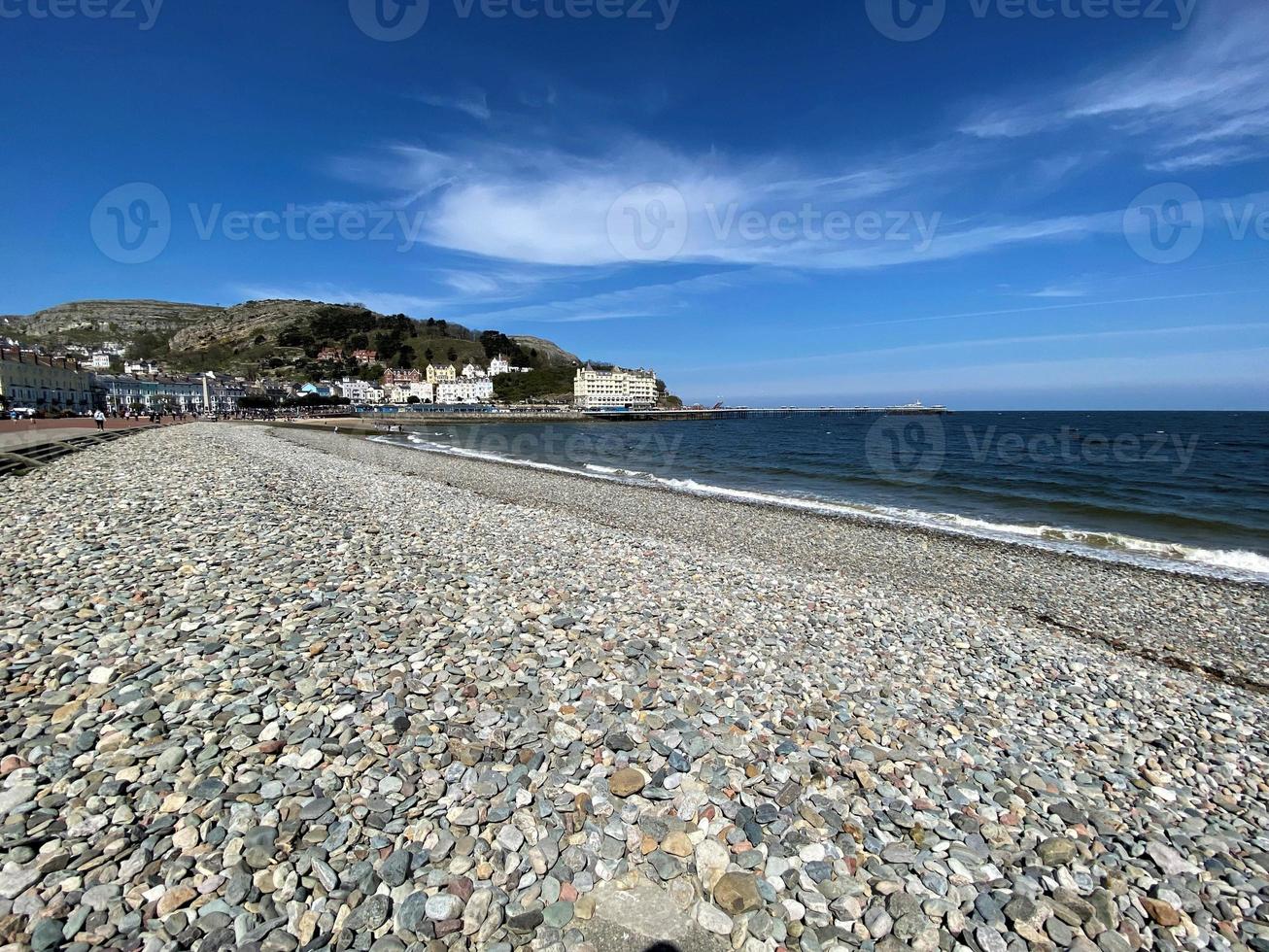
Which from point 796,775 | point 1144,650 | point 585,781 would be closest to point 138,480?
point 585,781

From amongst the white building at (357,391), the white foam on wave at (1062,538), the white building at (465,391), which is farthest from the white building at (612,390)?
the white foam on wave at (1062,538)

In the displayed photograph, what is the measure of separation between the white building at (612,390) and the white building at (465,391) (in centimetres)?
2935

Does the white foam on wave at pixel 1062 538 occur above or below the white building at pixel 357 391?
below

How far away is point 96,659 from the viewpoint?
521cm

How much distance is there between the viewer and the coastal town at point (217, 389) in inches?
2781

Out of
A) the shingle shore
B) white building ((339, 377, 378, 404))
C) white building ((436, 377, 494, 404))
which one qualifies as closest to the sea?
the shingle shore

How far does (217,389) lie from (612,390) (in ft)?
344

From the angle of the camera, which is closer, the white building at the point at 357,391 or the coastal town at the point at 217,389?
the coastal town at the point at 217,389

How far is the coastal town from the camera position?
232ft

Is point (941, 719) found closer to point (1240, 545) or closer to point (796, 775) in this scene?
point (796, 775)

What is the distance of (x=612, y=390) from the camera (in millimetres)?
184875

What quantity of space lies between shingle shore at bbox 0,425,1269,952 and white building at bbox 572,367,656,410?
557ft

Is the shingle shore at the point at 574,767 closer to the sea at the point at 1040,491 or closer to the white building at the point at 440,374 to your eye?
the sea at the point at 1040,491

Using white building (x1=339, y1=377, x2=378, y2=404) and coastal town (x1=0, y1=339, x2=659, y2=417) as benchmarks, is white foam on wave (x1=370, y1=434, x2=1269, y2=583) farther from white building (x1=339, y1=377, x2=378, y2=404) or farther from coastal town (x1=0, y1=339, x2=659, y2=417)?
white building (x1=339, y1=377, x2=378, y2=404)
